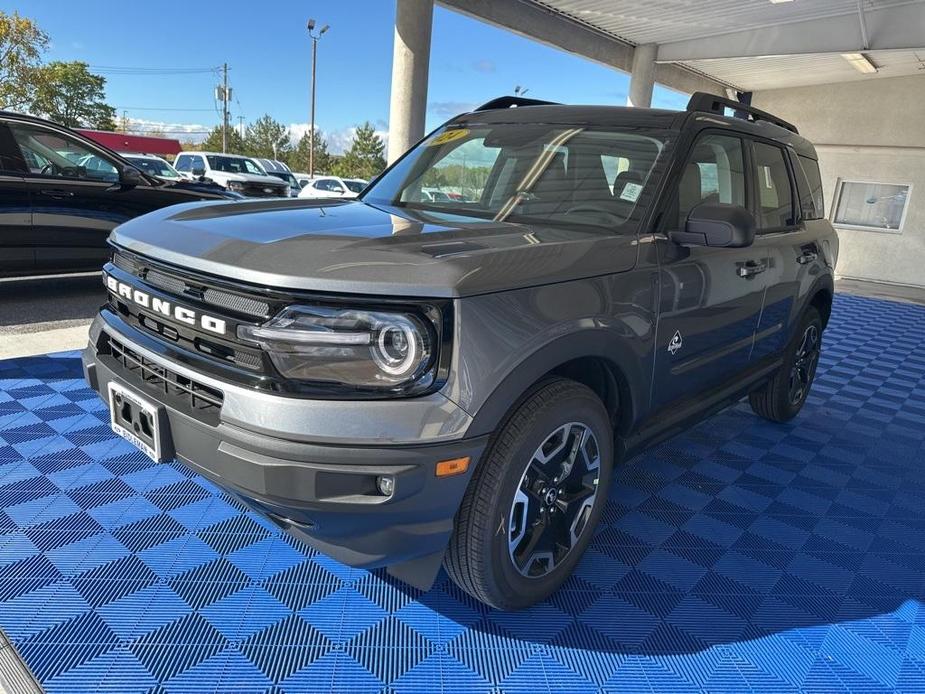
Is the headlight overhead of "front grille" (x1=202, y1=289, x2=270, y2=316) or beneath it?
beneath

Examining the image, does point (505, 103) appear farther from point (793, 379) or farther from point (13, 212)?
point (13, 212)

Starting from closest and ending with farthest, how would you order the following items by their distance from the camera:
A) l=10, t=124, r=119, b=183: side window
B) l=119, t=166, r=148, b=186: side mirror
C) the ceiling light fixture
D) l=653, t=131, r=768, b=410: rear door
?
l=653, t=131, r=768, b=410: rear door, l=10, t=124, r=119, b=183: side window, l=119, t=166, r=148, b=186: side mirror, the ceiling light fixture

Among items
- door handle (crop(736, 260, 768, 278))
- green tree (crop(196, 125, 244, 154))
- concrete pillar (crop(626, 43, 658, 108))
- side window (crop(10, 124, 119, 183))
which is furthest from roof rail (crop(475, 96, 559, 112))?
green tree (crop(196, 125, 244, 154))

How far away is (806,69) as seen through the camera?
14.1 metres

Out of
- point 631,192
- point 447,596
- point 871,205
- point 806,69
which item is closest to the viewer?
point 447,596

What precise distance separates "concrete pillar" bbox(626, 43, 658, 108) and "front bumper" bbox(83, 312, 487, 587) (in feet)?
45.7

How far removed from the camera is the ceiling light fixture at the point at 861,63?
1259cm

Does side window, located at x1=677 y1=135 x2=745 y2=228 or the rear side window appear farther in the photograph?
the rear side window

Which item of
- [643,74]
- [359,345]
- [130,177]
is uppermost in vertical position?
[643,74]

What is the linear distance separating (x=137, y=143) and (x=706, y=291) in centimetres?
5038

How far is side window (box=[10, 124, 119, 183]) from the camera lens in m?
5.87

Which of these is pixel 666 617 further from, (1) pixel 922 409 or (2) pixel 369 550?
(1) pixel 922 409

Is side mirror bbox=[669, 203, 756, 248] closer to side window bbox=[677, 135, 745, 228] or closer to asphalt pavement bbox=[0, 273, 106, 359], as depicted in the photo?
side window bbox=[677, 135, 745, 228]

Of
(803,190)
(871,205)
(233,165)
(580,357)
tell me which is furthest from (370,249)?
(233,165)
